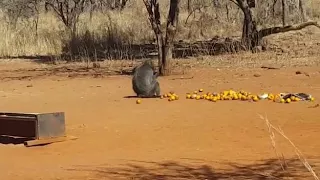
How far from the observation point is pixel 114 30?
27.3 metres

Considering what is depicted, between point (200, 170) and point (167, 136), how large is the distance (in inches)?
86.2

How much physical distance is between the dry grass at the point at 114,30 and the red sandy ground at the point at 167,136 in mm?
11690

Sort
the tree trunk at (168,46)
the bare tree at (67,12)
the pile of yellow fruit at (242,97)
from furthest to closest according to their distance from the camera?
the bare tree at (67,12)
the tree trunk at (168,46)
the pile of yellow fruit at (242,97)

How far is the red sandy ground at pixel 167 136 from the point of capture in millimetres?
6836

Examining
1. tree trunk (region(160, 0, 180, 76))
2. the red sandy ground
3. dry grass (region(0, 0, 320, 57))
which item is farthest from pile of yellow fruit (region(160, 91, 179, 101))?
dry grass (region(0, 0, 320, 57))

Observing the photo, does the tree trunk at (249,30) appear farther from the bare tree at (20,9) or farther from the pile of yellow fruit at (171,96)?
the bare tree at (20,9)

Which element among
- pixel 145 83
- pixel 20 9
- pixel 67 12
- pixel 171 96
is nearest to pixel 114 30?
pixel 67 12

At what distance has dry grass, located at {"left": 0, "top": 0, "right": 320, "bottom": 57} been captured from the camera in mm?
26047

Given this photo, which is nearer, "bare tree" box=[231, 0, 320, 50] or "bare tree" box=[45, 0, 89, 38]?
"bare tree" box=[231, 0, 320, 50]

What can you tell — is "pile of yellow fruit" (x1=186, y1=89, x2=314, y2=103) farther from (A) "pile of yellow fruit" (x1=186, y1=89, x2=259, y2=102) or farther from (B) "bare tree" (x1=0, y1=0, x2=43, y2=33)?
(B) "bare tree" (x1=0, y1=0, x2=43, y2=33)

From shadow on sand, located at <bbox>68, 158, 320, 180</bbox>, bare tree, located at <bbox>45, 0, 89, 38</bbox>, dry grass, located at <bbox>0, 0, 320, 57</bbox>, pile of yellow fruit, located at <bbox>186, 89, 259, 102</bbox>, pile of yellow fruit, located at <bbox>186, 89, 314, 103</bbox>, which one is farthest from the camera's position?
bare tree, located at <bbox>45, 0, 89, 38</bbox>

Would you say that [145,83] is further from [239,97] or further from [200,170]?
[200,170]

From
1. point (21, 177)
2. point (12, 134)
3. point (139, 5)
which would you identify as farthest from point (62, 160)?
point (139, 5)

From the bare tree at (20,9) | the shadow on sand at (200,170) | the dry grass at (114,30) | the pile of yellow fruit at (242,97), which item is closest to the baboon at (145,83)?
the pile of yellow fruit at (242,97)
